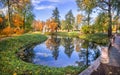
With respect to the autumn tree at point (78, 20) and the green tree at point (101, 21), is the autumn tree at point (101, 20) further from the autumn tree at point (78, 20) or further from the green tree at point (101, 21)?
the autumn tree at point (78, 20)

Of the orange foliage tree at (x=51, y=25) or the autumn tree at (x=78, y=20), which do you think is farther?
the autumn tree at (x=78, y=20)

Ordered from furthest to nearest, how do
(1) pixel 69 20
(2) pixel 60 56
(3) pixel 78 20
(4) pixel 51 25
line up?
(3) pixel 78 20 → (1) pixel 69 20 → (4) pixel 51 25 → (2) pixel 60 56

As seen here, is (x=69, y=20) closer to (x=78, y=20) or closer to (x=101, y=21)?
(x=78, y=20)

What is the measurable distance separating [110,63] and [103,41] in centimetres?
2284

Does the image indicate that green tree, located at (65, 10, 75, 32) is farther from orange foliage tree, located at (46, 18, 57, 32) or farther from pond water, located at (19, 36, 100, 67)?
pond water, located at (19, 36, 100, 67)

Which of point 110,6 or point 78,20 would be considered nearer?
point 110,6

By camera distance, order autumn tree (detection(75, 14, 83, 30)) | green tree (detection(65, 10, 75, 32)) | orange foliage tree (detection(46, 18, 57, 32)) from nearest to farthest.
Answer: orange foliage tree (detection(46, 18, 57, 32)) < autumn tree (detection(75, 14, 83, 30)) < green tree (detection(65, 10, 75, 32))

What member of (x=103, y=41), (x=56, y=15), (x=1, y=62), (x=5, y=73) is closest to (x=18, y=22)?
(x=103, y=41)

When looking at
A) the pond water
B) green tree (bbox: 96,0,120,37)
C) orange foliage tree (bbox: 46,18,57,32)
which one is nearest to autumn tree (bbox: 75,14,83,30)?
orange foliage tree (bbox: 46,18,57,32)

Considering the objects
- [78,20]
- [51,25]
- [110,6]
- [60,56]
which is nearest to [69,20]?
[78,20]

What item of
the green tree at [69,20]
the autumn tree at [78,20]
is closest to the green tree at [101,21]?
→ the autumn tree at [78,20]

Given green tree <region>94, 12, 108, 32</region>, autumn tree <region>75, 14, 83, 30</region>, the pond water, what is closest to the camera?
the pond water

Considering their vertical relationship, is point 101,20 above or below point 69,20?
above

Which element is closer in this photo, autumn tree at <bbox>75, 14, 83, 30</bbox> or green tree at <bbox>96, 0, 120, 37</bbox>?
green tree at <bbox>96, 0, 120, 37</bbox>
